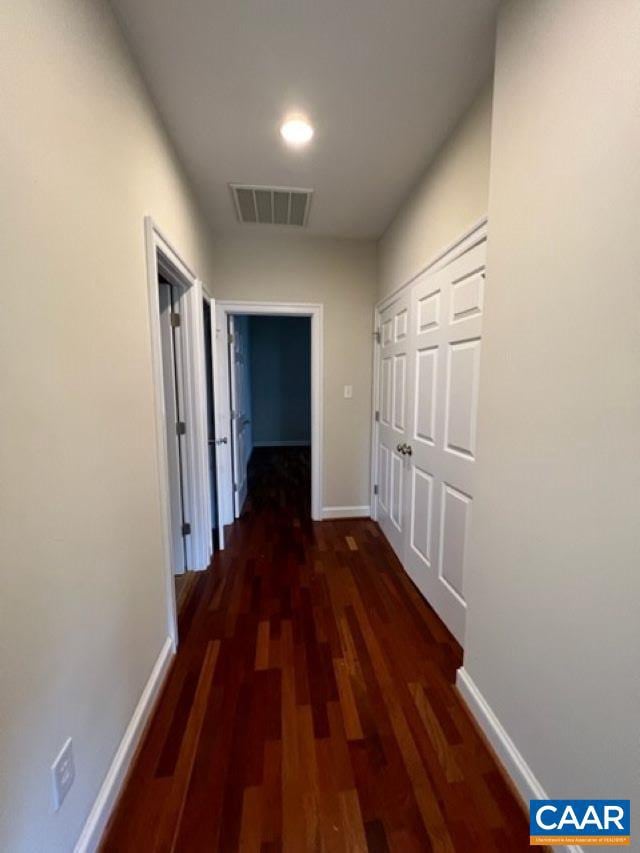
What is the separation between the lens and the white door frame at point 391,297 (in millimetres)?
1558

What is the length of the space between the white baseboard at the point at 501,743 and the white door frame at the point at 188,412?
137cm

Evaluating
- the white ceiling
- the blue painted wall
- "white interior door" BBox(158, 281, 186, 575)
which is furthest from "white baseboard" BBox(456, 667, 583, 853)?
the blue painted wall

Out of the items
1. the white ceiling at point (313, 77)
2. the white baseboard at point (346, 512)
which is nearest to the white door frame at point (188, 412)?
the white ceiling at point (313, 77)

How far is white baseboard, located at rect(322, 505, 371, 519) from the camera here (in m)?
3.38

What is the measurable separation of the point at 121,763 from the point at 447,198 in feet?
8.84

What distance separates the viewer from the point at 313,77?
1.47m

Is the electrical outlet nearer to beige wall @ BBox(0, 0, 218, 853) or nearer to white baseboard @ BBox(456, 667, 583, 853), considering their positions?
beige wall @ BBox(0, 0, 218, 853)

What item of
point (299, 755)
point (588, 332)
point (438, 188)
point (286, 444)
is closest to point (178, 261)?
point (438, 188)

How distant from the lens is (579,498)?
0.93m

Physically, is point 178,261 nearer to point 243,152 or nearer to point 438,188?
point 243,152

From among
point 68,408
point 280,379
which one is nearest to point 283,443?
point 280,379

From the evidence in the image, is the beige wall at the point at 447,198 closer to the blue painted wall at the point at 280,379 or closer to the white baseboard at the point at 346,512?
the white baseboard at the point at 346,512

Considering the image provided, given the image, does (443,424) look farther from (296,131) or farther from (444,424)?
(296,131)

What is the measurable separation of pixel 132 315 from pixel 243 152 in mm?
1252
